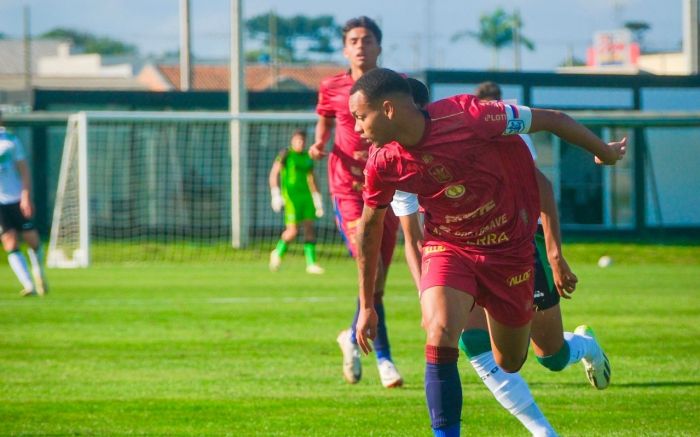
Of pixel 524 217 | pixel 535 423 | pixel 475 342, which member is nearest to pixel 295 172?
pixel 475 342

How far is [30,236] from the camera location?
53.4 feet

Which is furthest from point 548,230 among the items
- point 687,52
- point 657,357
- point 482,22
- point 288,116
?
point 482,22

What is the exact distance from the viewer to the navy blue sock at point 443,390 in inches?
226

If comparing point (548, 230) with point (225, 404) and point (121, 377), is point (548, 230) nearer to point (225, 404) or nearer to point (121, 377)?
point (225, 404)

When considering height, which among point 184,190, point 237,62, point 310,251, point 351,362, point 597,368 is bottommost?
point 310,251

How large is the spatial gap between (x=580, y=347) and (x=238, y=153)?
1819 cm

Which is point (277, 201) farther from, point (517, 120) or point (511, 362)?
point (517, 120)

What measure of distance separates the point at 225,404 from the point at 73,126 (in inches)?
619

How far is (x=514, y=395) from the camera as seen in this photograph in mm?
6500

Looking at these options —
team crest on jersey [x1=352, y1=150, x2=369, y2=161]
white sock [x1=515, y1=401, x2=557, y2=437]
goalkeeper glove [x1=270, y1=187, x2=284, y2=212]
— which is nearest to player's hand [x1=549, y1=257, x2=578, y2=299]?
white sock [x1=515, y1=401, x2=557, y2=437]

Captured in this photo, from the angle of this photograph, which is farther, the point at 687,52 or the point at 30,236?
the point at 687,52

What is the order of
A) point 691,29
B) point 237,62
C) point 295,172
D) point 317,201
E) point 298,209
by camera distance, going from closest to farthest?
point 317,201, point 298,209, point 295,172, point 237,62, point 691,29

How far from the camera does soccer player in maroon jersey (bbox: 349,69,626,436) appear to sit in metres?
5.84

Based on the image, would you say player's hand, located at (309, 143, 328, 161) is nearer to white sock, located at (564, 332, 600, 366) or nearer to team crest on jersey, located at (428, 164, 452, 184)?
white sock, located at (564, 332, 600, 366)
